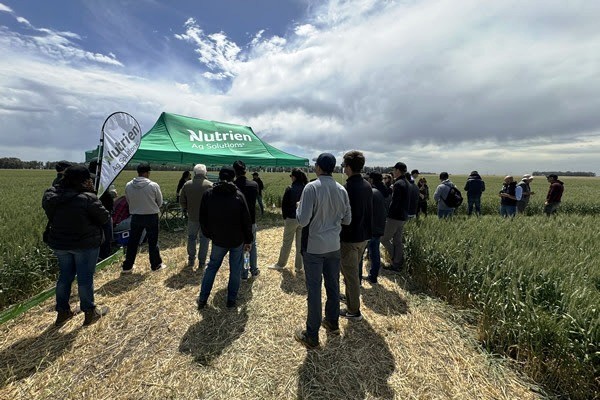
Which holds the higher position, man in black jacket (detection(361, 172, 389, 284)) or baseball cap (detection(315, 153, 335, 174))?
baseball cap (detection(315, 153, 335, 174))

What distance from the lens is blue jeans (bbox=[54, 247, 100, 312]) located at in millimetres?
3199

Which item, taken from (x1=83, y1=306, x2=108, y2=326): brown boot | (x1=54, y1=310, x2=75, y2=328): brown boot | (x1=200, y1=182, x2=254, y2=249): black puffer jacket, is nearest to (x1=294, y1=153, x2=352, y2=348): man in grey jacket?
(x1=200, y1=182, x2=254, y2=249): black puffer jacket

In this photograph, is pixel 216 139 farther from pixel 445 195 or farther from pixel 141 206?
pixel 445 195

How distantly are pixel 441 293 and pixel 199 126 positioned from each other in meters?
9.97

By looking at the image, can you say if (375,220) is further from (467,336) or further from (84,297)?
(84,297)

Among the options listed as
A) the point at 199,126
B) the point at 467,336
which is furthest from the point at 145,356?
the point at 199,126

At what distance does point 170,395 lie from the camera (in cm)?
244

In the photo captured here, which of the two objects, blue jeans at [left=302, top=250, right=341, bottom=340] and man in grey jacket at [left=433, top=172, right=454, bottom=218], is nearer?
blue jeans at [left=302, top=250, right=341, bottom=340]

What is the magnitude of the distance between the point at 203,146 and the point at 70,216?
23.5 feet

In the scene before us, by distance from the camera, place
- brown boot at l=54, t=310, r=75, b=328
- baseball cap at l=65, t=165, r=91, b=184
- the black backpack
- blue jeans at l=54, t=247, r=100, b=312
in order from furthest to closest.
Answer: the black backpack, brown boot at l=54, t=310, r=75, b=328, blue jeans at l=54, t=247, r=100, b=312, baseball cap at l=65, t=165, r=91, b=184

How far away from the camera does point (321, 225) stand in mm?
2877

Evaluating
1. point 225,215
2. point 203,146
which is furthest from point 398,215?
point 203,146

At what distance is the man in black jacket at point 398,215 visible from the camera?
5.18 m

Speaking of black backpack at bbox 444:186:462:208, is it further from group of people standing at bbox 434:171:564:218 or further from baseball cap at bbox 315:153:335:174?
baseball cap at bbox 315:153:335:174
